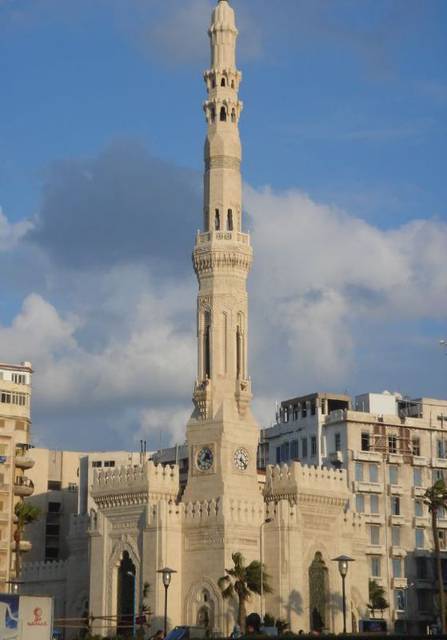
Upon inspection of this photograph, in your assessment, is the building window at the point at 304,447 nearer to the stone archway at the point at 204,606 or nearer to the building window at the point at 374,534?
the building window at the point at 374,534

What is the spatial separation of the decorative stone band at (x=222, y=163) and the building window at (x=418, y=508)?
3822cm

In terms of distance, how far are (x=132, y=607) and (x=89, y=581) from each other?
6.16m

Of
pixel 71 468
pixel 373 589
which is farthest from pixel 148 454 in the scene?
pixel 373 589

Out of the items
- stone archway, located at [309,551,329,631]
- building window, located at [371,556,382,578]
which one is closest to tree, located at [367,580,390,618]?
building window, located at [371,556,382,578]

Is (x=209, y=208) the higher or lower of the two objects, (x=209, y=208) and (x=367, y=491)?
the higher

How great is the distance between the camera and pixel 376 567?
4434 inches

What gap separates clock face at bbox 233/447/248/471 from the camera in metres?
91.5

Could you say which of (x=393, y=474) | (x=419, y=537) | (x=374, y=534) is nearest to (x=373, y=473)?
(x=393, y=474)

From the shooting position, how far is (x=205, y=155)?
9762cm

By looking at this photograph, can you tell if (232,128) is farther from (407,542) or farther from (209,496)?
(407,542)

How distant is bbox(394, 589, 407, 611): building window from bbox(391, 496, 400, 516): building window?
6817mm

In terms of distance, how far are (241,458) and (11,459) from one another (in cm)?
3248

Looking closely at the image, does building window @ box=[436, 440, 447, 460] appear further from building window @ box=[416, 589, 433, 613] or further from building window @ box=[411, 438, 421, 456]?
building window @ box=[416, 589, 433, 613]

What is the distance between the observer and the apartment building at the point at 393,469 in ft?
373
